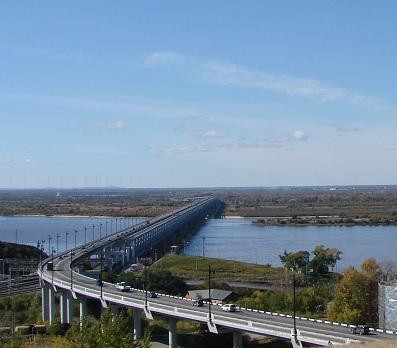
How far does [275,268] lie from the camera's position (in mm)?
51312

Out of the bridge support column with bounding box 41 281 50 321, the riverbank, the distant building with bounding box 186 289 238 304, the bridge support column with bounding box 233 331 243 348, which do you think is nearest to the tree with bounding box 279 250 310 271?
the distant building with bounding box 186 289 238 304

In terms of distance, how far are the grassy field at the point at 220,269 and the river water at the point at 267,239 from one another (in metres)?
3.62

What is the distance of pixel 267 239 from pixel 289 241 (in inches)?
157

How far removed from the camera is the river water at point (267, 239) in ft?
194

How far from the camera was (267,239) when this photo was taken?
76.5 m

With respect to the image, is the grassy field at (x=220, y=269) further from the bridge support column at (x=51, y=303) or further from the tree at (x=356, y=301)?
the tree at (x=356, y=301)

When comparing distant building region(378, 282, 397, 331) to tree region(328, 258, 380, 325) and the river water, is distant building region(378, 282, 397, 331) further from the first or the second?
the river water

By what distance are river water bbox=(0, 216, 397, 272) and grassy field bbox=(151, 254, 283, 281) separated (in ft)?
11.9

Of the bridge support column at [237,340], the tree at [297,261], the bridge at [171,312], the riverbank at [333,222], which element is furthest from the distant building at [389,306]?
the riverbank at [333,222]

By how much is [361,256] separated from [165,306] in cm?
3215

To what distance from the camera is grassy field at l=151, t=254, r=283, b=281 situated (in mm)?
46844

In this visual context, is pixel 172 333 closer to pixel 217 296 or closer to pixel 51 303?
pixel 217 296

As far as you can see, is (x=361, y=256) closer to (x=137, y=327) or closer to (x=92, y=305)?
(x=92, y=305)

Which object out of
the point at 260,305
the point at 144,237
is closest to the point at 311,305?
the point at 260,305
